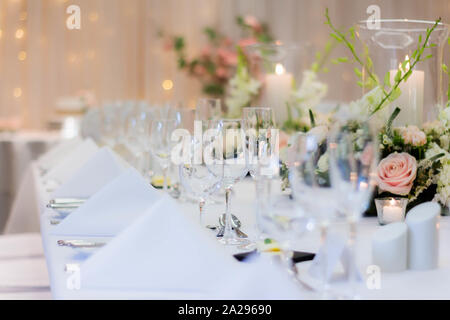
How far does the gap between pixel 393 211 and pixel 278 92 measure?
1.30 metres

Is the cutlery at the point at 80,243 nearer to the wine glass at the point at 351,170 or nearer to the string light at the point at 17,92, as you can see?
the wine glass at the point at 351,170

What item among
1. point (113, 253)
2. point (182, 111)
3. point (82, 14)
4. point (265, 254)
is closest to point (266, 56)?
point (182, 111)

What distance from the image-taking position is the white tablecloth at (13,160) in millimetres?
4609

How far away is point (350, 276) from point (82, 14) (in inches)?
243

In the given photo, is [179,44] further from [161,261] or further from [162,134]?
[161,261]

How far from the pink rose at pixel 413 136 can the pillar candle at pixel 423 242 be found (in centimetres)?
43

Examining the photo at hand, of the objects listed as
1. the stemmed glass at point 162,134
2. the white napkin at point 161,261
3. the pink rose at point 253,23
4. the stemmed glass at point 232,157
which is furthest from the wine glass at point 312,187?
the pink rose at point 253,23

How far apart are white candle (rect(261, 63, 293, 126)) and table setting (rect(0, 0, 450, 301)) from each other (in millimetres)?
126

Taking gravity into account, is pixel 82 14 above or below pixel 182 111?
above

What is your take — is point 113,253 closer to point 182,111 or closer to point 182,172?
point 182,172

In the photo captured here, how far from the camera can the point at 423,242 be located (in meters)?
1.09

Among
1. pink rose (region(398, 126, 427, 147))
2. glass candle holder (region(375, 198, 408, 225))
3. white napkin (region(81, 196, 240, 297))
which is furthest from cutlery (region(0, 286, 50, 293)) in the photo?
pink rose (region(398, 126, 427, 147))

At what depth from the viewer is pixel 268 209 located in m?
0.91

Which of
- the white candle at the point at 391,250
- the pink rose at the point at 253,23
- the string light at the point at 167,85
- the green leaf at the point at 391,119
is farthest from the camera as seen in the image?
the string light at the point at 167,85
